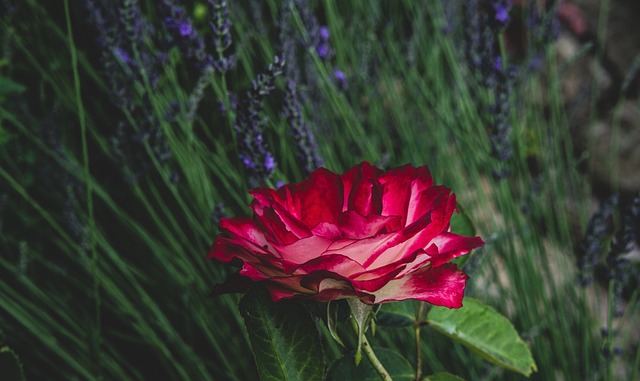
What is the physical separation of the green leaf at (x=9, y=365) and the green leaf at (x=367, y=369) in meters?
0.27

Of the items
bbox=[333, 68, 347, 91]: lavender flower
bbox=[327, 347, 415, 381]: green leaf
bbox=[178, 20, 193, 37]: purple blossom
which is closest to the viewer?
bbox=[327, 347, 415, 381]: green leaf

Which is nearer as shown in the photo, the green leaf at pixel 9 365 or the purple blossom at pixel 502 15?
the green leaf at pixel 9 365

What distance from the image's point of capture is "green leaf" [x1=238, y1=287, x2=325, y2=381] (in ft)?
1.43

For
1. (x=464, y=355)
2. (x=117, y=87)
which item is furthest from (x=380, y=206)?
(x=464, y=355)

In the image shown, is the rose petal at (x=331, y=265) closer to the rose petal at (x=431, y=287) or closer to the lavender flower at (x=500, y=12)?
the rose petal at (x=431, y=287)

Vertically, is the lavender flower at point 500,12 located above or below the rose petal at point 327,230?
above

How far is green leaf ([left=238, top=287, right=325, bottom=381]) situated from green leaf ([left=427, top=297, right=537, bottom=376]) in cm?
16

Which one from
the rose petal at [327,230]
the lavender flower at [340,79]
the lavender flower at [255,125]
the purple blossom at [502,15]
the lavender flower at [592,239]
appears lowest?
the lavender flower at [592,239]

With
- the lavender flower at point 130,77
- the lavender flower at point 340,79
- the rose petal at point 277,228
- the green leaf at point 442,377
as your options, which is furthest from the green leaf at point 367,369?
the lavender flower at point 340,79

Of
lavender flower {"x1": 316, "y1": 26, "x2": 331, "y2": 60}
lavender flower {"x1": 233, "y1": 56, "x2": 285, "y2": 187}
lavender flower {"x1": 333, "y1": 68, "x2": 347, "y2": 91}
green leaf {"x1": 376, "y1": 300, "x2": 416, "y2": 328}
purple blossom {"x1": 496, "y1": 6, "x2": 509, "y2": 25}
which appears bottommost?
green leaf {"x1": 376, "y1": 300, "x2": 416, "y2": 328}

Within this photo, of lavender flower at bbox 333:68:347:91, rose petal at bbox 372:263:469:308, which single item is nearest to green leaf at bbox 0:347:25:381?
rose petal at bbox 372:263:469:308

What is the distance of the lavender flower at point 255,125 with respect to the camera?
63cm

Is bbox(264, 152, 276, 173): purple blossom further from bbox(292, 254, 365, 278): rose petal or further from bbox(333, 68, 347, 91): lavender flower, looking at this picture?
bbox(333, 68, 347, 91): lavender flower

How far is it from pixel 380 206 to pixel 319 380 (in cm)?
14
